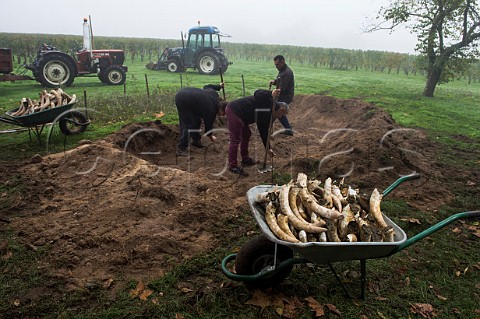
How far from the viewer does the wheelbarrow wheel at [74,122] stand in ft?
26.0

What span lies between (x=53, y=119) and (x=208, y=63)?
15.5 meters

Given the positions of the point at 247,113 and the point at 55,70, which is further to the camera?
the point at 55,70

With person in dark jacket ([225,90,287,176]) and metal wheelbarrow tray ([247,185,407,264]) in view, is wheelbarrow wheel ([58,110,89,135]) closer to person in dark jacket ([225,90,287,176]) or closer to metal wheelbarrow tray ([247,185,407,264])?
person in dark jacket ([225,90,287,176])

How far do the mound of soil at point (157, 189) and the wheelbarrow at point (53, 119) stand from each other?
894 mm

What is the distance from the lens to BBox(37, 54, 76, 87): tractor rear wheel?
14.3m

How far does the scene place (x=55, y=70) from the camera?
48.6ft

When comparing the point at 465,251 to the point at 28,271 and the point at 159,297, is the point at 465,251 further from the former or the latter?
the point at 28,271

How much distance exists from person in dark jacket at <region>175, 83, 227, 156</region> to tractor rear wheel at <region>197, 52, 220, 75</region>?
14675 mm

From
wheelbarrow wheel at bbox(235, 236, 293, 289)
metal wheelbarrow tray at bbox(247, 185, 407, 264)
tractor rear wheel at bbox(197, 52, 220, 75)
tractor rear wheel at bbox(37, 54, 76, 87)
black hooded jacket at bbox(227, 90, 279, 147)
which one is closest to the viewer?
metal wheelbarrow tray at bbox(247, 185, 407, 264)

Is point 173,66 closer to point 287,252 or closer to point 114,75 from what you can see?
point 114,75

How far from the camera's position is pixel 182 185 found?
18.7 feet

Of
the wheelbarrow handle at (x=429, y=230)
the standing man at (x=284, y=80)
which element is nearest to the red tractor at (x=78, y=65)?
the standing man at (x=284, y=80)

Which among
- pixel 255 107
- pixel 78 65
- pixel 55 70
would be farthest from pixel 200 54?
pixel 255 107

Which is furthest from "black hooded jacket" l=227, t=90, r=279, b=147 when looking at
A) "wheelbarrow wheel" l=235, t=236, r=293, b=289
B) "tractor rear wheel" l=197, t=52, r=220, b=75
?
"tractor rear wheel" l=197, t=52, r=220, b=75
